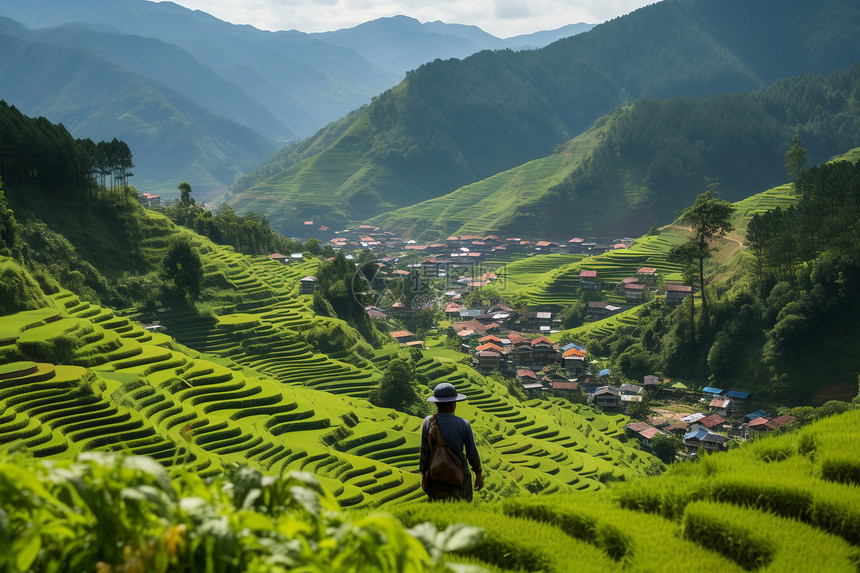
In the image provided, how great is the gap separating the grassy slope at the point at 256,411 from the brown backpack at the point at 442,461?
21.1 feet

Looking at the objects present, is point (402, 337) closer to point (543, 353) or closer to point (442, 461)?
point (543, 353)

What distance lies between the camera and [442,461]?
5.70 metres

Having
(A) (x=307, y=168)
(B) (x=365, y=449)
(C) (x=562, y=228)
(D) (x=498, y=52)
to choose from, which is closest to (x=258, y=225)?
(B) (x=365, y=449)

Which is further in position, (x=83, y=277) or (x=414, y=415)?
(x=83, y=277)

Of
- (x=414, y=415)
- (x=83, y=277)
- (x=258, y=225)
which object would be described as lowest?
(x=414, y=415)

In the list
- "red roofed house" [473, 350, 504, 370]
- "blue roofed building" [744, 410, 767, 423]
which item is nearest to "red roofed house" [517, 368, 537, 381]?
"red roofed house" [473, 350, 504, 370]

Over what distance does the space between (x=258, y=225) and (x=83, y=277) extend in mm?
23865

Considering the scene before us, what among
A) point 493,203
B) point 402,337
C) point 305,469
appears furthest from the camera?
point 493,203

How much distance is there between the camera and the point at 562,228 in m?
96.2

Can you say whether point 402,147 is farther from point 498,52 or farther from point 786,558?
point 786,558

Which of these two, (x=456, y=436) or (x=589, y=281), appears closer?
(x=456, y=436)

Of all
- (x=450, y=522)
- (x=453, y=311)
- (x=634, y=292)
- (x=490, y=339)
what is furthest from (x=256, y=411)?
(x=634, y=292)

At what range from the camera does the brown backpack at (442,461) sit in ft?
18.7

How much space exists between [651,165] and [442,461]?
105166mm
